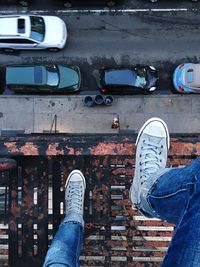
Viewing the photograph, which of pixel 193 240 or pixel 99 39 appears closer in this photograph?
pixel 193 240

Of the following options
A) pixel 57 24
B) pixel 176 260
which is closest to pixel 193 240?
pixel 176 260

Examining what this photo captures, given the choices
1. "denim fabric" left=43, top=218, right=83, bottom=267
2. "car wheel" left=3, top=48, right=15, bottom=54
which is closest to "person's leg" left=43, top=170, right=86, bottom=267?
"denim fabric" left=43, top=218, right=83, bottom=267

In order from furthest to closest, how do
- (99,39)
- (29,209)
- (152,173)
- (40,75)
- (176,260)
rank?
(99,39) < (40,75) < (29,209) < (152,173) < (176,260)

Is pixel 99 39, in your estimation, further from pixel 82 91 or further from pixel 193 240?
pixel 193 240

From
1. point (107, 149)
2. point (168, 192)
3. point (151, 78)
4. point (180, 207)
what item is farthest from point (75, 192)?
point (151, 78)

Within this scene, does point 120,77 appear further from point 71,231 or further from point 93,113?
point 71,231
